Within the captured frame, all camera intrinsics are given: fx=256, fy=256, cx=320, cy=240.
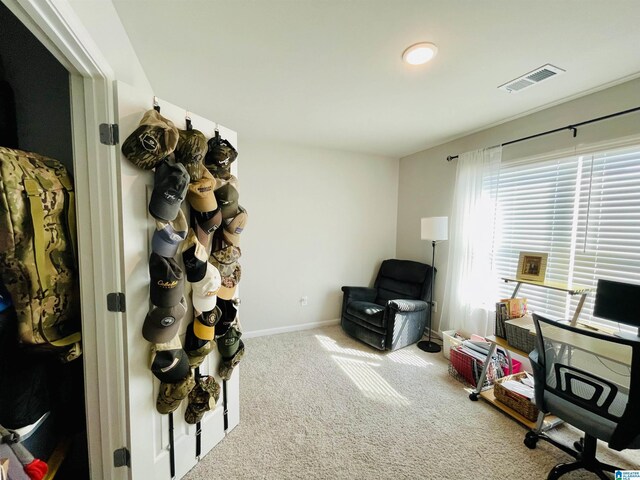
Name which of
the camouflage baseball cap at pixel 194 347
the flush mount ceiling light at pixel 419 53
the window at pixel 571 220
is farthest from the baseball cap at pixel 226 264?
the window at pixel 571 220

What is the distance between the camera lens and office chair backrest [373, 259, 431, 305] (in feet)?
10.6

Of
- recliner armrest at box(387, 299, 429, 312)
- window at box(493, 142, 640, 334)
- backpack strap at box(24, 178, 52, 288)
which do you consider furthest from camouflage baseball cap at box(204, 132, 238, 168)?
window at box(493, 142, 640, 334)

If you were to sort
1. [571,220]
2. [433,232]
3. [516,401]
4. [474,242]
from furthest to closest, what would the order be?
[433,232] < [474,242] < [571,220] < [516,401]

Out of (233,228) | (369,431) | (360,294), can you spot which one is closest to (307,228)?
(360,294)

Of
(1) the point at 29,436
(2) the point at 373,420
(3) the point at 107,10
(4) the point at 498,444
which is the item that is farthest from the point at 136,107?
(4) the point at 498,444

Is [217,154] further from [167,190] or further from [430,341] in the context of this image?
[430,341]

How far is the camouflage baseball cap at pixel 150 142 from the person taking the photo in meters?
1.08

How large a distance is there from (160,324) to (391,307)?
88.8 inches

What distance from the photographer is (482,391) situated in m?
2.15

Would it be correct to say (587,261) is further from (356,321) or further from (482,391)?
→ (356,321)

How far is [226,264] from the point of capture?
5.03 ft

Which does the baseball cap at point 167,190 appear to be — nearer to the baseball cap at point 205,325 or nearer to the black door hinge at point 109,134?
the black door hinge at point 109,134

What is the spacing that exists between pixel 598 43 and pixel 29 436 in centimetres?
337

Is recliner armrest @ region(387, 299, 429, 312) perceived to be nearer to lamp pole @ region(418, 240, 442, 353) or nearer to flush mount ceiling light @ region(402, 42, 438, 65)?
lamp pole @ region(418, 240, 442, 353)
